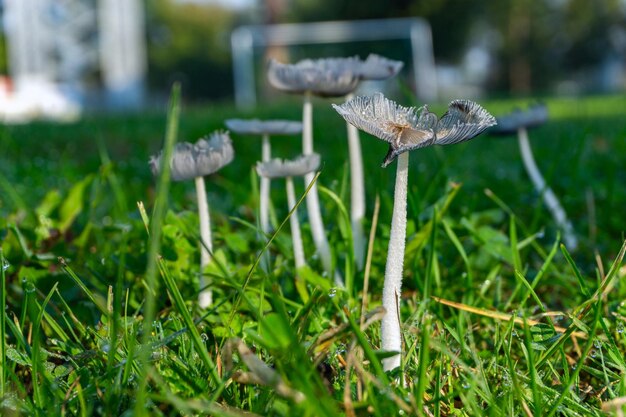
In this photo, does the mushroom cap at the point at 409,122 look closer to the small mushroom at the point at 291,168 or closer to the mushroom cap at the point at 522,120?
the small mushroom at the point at 291,168

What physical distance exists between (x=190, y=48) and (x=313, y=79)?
3295 centimetres

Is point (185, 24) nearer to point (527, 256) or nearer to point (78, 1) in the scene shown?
point (78, 1)

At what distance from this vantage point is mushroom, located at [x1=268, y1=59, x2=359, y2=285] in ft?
3.36

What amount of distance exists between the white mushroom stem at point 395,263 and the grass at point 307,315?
4 cm

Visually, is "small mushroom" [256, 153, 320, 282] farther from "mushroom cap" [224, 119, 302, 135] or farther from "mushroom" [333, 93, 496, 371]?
"mushroom" [333, 93, 496, 371]

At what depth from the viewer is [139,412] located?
1.75ft


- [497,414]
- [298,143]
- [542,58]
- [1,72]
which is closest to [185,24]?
[1,72]

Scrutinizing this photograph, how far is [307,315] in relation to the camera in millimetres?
788

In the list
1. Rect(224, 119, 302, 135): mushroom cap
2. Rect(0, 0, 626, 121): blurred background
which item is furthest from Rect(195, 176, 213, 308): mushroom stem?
Rect(0, 0, 626, 121): blurred background

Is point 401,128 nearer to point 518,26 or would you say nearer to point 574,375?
point 574,375

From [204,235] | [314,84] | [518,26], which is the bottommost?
[204,235]

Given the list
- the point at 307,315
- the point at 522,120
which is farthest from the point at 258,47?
the point at 307,315

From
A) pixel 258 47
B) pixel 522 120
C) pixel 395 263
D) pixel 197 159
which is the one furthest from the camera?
pixel 258 47

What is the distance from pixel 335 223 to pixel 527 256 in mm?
411
